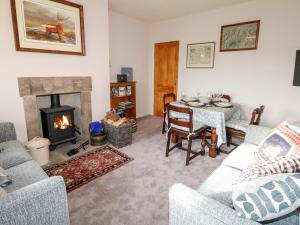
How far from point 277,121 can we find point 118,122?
2896mm

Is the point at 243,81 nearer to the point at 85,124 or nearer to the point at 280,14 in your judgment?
the point at 280,14

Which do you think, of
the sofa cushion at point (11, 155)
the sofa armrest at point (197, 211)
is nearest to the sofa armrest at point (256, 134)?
the sofa armrest at point (197, 211)

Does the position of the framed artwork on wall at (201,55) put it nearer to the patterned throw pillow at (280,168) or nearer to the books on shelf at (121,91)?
the books on shelf at (121,91)

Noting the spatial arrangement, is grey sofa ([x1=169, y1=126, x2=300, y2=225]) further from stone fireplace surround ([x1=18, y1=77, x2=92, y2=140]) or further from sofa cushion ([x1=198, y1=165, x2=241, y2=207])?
stone fireplace surround ([x1=18, y1=77, x2=92, y2=140])

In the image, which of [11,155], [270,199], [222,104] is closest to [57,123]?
[11,155]

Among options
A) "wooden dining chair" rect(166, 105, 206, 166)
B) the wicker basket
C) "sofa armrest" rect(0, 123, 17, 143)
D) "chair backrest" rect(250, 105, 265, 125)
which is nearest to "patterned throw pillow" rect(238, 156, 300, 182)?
"wooden dining chair" rect(166, 105, 206, 166)

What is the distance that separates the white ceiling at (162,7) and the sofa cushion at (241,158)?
9.33ft

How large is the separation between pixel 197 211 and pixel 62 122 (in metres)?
2.84

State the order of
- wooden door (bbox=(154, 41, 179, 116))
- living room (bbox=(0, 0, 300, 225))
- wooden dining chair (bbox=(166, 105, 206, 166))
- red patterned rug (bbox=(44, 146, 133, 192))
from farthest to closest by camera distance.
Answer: wooden door (bbox=(154, 41, 179, 116))
wooden dining chair (bbox=(166, 105, 206, 166))
red patterned rug (bbox=(44, 146, 133, 192))
living room (bbox=(0, 0, 300, 225))

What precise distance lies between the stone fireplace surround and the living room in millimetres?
14

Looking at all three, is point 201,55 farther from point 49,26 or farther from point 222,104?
point 49,26

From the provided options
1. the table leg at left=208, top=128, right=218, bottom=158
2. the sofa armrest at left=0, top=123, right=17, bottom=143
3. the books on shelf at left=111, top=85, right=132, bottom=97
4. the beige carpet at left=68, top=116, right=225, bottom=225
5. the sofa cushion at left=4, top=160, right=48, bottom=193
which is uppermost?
the books on shelf at left=111, top=85, right=132, bottom=97

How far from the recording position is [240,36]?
3.61 metres

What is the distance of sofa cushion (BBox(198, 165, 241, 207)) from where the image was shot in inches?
49.7
